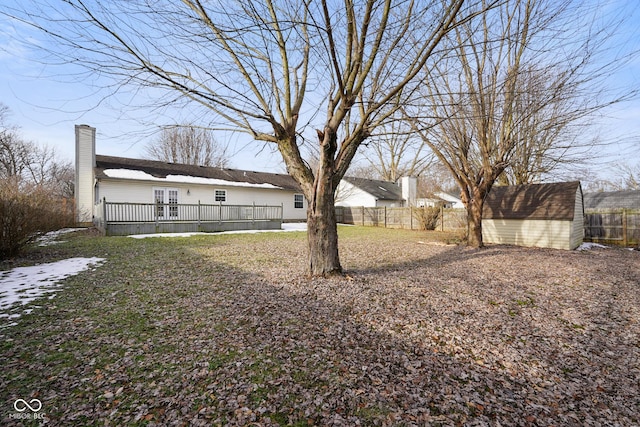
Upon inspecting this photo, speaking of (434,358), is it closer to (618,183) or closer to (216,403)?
(216,403)

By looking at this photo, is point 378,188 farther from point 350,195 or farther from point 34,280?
point 34,280

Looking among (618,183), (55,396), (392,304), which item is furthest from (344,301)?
(618,183)

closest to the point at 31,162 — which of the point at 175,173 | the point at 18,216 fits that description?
the point at 175,173

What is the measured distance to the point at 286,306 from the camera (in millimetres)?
4027

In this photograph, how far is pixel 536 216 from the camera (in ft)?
35.8

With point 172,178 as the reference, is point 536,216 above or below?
below

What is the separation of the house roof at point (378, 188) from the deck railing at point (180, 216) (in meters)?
11.0

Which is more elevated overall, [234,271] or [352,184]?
[352,184]

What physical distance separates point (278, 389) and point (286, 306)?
1747mm

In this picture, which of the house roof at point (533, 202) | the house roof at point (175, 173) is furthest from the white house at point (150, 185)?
the house roof at point (533, 202)

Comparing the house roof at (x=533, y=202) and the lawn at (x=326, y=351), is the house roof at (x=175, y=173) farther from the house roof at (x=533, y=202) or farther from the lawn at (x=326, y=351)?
the lawn at (x=326, y=351)

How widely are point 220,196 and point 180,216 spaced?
11.4ft

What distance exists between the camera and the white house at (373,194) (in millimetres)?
24953

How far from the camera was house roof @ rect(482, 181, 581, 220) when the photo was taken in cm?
1048
